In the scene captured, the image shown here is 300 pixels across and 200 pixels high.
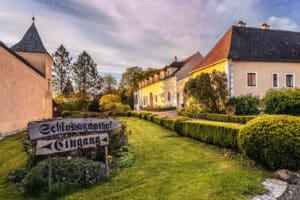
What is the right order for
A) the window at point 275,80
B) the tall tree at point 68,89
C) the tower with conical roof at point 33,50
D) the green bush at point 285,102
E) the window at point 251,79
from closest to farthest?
the green bush at point 285,102
the window at point 251,79
the window at point 275,80
the tower with conical roof at point 33,50
the tall tree at point 68,89

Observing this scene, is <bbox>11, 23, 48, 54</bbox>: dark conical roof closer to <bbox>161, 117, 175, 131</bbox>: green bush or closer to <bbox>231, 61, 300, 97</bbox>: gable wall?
<bbox>161, 117, 175, 131</bbox>: green bush

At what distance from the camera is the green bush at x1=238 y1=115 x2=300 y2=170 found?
4.73 metres

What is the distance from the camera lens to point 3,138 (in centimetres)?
1082

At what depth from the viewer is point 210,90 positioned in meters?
16.8

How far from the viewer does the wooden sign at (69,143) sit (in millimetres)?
4031

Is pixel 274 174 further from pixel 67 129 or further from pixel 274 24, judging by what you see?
pixel 274 24

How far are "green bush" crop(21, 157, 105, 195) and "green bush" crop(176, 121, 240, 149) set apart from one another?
3989mm

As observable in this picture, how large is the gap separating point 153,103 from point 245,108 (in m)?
23.1

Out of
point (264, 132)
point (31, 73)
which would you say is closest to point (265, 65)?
point (264, 132)

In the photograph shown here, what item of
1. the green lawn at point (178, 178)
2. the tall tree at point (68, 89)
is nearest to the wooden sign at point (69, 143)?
the green lawn at point (178, 178)

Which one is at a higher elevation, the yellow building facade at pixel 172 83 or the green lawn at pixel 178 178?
the yellow building facade at pixel 172 83

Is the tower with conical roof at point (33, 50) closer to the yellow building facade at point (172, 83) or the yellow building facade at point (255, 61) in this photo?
the yellow building facade at point (172, 83)

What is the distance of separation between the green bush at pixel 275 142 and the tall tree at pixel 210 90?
11593 millimetres

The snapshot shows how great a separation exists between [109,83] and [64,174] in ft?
145
